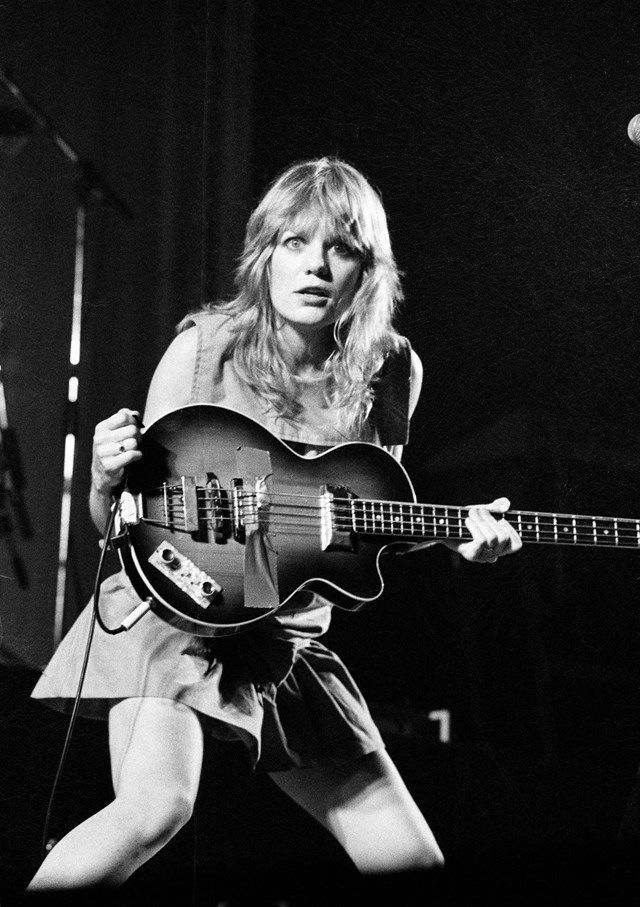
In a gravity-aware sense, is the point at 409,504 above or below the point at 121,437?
below

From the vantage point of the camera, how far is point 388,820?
6.31ft

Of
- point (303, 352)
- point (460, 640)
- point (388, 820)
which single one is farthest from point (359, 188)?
point (388, 820)

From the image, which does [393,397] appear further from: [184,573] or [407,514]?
[184,573]

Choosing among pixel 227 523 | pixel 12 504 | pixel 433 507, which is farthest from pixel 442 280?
pixel 12 504

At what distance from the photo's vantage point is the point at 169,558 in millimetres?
1768

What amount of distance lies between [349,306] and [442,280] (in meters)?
0.26

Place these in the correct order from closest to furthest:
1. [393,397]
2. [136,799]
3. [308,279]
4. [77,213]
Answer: [136,799]
[77,213]
[308,279]
[393,397]

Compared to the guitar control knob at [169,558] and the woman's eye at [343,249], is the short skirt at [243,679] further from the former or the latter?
the woman's eye at [343,249]

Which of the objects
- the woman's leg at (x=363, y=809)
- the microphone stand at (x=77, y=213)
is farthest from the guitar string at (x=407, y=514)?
the woman's leg at (x=363, y=809)

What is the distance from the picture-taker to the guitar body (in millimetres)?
1775

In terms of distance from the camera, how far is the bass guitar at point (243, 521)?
1.78m

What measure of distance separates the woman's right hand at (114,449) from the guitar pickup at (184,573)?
143mm

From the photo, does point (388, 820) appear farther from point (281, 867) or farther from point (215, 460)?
point (215, 460)

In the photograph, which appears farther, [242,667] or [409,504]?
[409,504]
